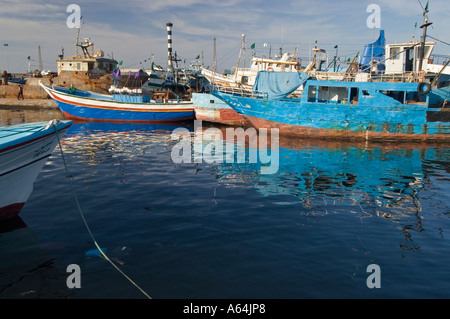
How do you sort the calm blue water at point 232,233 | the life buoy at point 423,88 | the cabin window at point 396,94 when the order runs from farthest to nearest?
the cabin window at point 396,94, the life buoy at point 423,88, the calm blue water at point 232,233

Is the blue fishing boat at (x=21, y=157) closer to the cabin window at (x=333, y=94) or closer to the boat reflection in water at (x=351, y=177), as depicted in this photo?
the boat reflection in water at (x=351, y=177)

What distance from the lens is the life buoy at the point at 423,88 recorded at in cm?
2092

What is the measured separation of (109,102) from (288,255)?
27.7m

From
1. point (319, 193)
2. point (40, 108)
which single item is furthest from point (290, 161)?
point (40, 108)

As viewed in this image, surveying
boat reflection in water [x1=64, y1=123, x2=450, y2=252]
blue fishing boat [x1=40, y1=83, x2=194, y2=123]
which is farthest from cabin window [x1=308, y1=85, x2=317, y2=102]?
blue fishing boat [x1=40, y1=83, x2=194, y2=123]

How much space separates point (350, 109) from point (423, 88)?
4761 mm

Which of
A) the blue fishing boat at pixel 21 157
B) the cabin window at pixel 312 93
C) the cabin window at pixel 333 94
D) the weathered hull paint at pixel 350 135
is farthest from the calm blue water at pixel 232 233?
the cabin window at pixel 312 93

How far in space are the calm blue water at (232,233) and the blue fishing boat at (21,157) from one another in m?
0.57

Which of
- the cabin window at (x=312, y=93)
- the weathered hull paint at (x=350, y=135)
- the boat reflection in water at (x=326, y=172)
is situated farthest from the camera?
A: the cabin window at (x=312, y=93)

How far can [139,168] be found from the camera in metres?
14.1

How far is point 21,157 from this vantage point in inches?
316

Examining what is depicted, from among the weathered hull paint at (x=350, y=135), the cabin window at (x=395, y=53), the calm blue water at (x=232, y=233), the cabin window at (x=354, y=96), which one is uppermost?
the cabin window at (x=395, y=53)

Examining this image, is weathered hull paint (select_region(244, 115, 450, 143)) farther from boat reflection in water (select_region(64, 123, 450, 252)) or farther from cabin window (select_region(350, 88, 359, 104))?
cabin window (select_region(350, 88, 359, 104))

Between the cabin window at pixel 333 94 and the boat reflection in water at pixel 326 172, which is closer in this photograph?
the boat reflection in water at pixel 326 172
